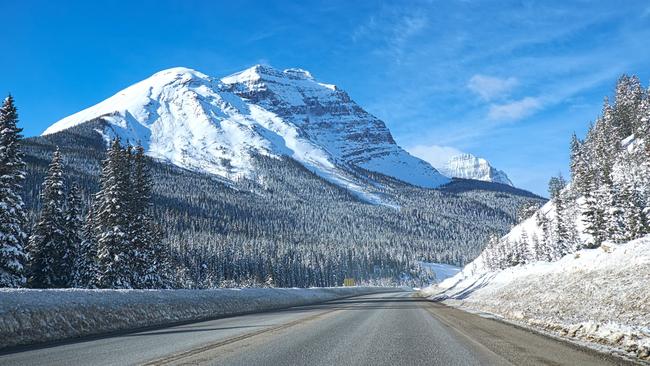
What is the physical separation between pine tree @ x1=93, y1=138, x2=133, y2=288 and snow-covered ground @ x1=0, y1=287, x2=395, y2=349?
1273cm

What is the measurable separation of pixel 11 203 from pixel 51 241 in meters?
7.68

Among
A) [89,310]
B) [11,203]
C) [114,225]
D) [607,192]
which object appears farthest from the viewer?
[607,192]

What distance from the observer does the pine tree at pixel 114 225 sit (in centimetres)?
3541

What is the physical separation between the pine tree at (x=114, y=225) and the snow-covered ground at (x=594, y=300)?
89.6ft

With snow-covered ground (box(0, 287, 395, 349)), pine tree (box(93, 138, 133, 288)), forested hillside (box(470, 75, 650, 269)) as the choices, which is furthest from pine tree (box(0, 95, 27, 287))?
forested hillside (box(470, 75, 650, 269))

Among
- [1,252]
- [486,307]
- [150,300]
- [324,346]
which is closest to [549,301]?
[486,307]

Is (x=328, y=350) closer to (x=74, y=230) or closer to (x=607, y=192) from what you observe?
(x=74, y=230)

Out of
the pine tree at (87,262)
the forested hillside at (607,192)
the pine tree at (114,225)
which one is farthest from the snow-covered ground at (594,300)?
the pine tree at (87,262)

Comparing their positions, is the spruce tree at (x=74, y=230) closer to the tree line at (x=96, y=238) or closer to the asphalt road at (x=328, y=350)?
the tree line at (x=96, y=238)

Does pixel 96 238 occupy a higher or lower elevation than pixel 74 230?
lower

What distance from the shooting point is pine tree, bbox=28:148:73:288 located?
35281 millimetres

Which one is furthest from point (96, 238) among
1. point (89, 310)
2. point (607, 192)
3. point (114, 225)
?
point (607, 192)

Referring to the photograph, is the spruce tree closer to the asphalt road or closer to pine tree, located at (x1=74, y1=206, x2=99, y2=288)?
pine tree, located at (x1=74, y1=206, x2=99, y2=288)

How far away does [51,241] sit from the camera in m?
36.0
